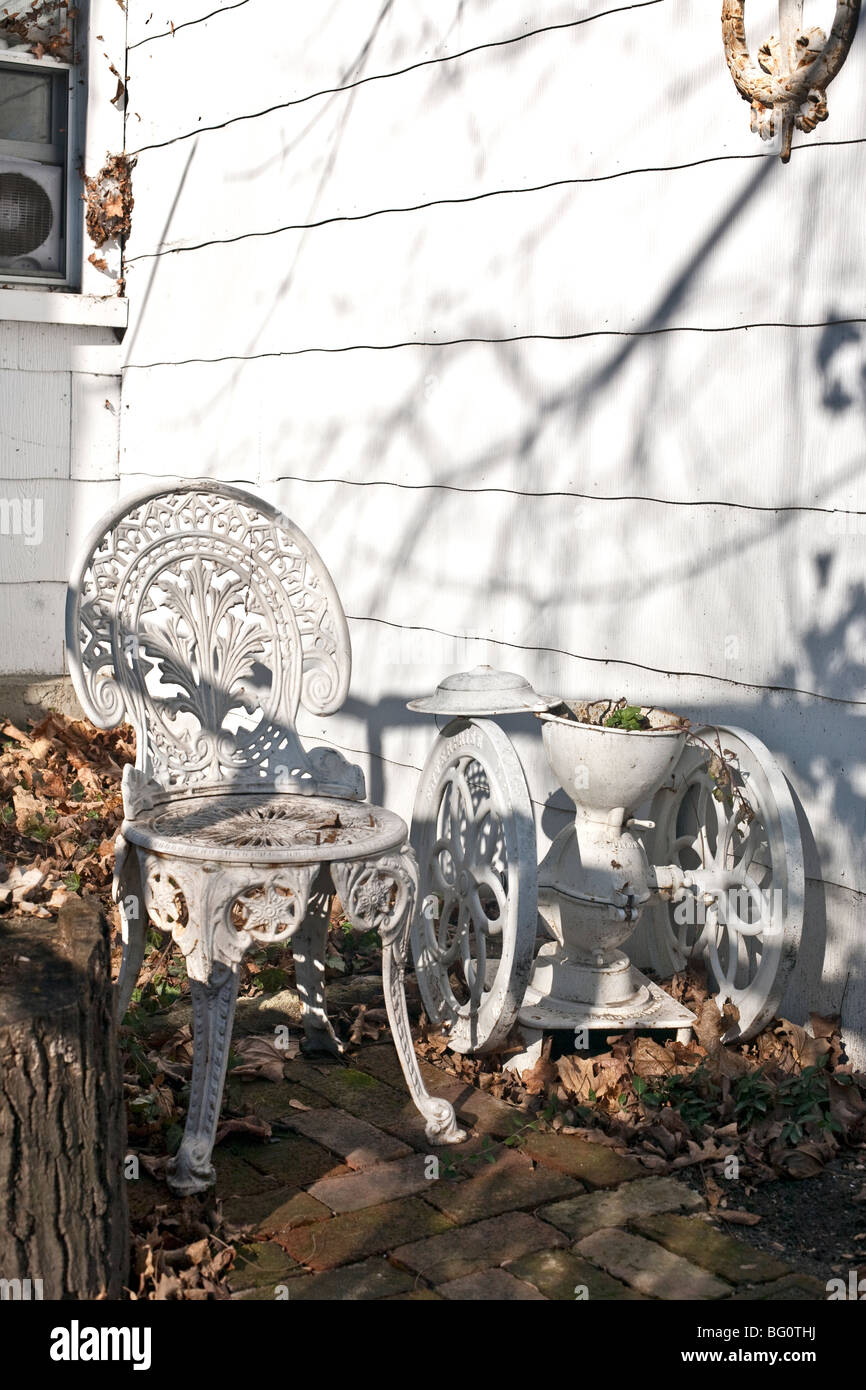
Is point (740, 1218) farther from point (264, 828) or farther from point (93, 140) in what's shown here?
point (93, 140)

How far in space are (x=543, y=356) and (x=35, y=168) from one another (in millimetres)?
3252

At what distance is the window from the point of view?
20.6 ft

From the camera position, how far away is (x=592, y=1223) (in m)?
2.93

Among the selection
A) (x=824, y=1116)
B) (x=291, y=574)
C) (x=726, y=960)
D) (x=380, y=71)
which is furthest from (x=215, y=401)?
(x=824, y=1116)

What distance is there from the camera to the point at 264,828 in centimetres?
324

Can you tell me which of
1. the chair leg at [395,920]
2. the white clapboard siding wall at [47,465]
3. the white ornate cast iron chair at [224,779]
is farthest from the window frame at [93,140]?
the chair leg at [395,920]

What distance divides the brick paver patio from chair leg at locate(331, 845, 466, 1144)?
8 cm

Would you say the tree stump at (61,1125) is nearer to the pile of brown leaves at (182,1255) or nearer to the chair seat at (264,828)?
the pile of brown leaves at (182,1255)

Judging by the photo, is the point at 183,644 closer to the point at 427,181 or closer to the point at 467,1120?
the point at 467,1120

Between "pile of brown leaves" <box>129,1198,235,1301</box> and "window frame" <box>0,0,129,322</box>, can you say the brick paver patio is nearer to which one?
"pile of brown leaves" <box>129,1198,235,1301</box>

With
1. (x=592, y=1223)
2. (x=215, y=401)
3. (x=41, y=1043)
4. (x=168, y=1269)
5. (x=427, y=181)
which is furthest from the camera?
(x=215, y=401)

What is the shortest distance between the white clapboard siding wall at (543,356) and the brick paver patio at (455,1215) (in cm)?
81

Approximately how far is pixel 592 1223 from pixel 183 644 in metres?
1.76

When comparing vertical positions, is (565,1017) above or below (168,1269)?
above
